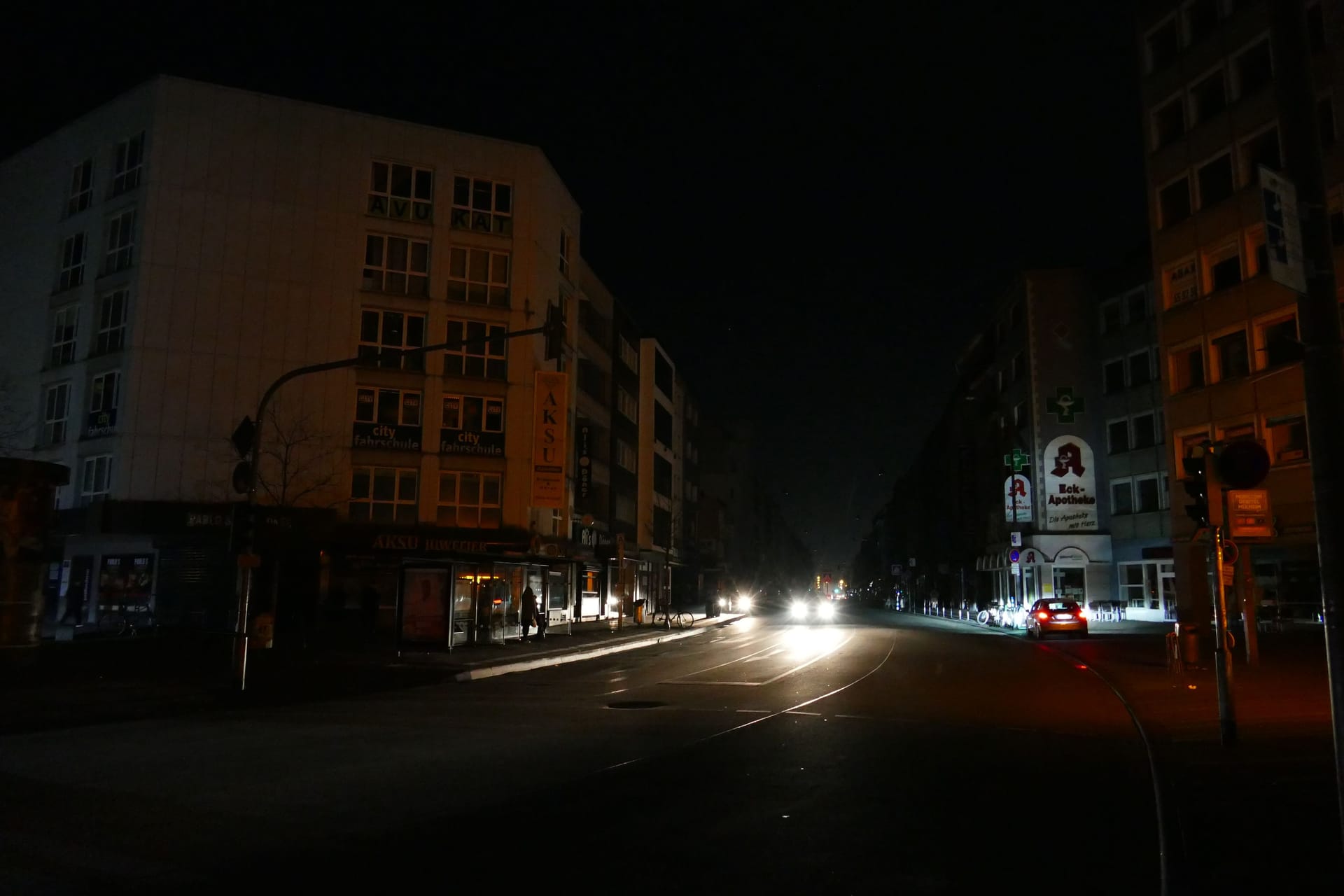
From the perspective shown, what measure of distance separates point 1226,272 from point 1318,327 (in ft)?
114

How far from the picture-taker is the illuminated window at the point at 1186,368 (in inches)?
1479

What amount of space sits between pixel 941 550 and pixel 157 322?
7644 centimetres

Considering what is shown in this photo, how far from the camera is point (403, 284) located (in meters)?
39.9

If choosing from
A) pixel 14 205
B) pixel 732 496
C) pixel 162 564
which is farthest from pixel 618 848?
pixel 732 496

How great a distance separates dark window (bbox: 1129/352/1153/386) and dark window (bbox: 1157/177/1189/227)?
13.3 m

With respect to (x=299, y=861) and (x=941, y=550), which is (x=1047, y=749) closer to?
(x=299, y=861)

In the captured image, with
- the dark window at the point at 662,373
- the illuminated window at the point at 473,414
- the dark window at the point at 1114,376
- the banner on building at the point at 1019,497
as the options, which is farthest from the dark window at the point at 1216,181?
the dark window at the point at 662,373

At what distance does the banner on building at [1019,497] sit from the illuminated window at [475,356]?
3228 cm

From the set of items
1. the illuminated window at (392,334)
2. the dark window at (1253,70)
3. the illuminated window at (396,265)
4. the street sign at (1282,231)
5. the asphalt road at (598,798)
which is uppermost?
the dark window at (1253,70)

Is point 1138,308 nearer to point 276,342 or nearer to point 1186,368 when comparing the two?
point 1186,368

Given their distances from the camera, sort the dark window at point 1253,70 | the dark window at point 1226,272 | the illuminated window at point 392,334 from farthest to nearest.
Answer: the illuminated window at point 392,334 → the dark window at point 1226,272 → the dark window at point 1253,70

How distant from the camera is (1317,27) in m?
32.5

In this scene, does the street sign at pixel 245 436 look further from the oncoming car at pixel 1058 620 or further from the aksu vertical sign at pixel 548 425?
the oncoming car at pixel 1058 620

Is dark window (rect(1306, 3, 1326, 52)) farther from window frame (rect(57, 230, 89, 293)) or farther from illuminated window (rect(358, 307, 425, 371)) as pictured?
window frame (rect(57, 230, 89, 293))
